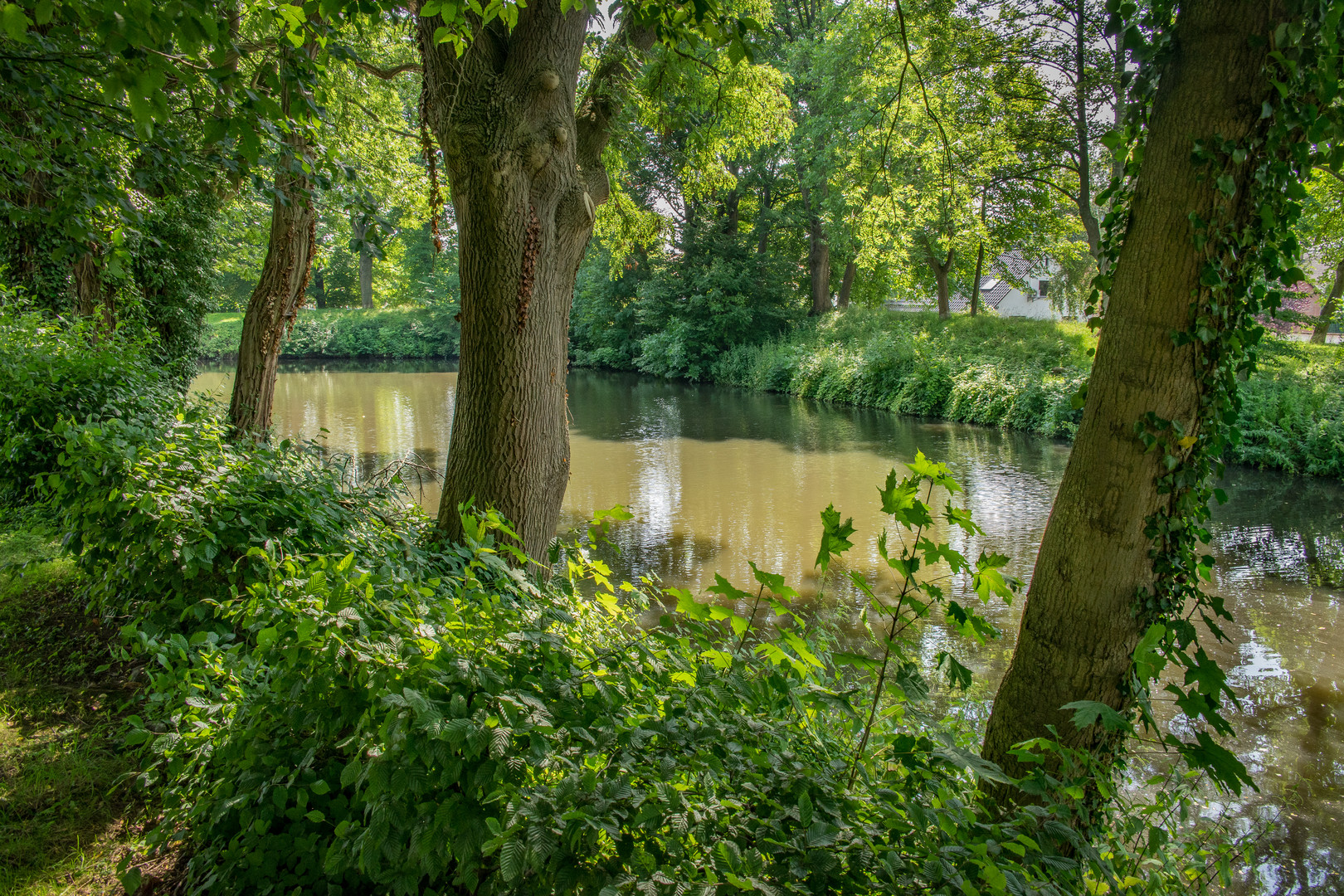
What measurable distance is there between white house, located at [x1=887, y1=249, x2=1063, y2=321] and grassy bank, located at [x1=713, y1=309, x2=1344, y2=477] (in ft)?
18.5

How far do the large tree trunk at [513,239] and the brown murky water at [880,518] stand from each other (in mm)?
2078

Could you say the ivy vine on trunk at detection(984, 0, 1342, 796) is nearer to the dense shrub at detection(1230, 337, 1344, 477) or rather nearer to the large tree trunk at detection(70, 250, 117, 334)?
the large tree trunk at detection(70, 250, 117, 334)

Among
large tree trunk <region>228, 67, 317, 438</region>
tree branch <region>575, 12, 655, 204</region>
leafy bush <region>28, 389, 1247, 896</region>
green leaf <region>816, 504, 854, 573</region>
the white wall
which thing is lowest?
leafy bush <region>28, 389, 1247, 896</region>

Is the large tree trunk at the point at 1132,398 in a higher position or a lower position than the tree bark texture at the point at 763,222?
lower

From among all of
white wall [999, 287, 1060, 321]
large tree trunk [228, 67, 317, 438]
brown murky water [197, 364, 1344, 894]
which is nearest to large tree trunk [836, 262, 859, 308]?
brown murky water [197, 364, 1344, 894]

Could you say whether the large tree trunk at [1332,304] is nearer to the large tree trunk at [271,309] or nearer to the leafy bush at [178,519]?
the large tree trunk at [271,309]

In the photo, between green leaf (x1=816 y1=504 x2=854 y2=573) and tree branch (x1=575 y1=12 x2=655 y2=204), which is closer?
green leaf (x1=816 y1=504 x2=854 y2=573)

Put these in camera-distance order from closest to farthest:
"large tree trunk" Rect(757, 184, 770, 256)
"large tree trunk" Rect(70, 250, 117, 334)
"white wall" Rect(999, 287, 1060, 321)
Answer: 1. "large tree trunk" Rect(70, 250, 117, 334)
2. "large tree trunk" Rect(757, 184, 770, 256)
3. "white wall" Rect(999, 287, 1060, 321)

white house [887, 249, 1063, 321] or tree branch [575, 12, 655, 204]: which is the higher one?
white house [887, 249, 1063, 321]

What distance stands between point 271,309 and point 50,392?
293 centimetres

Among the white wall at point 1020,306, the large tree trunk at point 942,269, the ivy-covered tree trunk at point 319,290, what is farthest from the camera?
the ivy-covered tree trunk at point 319,290

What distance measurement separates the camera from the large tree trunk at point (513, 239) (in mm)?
4250

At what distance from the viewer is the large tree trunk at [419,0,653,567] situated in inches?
167

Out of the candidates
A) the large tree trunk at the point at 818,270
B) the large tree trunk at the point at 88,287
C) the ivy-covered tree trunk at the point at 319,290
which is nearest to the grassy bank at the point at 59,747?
the large tree trunk at the point at 88,287
